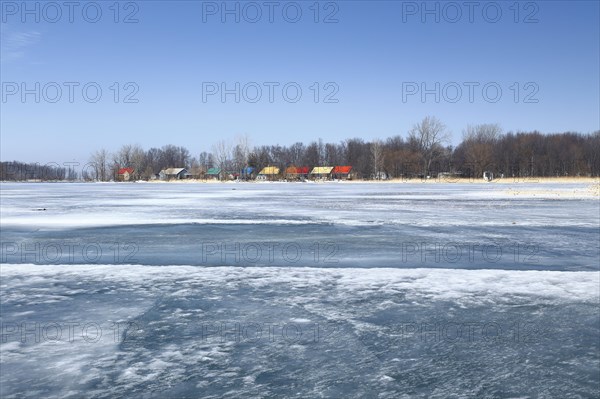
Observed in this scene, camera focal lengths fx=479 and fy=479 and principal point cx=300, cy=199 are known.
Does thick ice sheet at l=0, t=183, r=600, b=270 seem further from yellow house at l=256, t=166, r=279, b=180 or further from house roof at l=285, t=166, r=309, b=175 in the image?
house roof at l=285, t=166, r=309, b=175

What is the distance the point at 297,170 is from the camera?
327 feet

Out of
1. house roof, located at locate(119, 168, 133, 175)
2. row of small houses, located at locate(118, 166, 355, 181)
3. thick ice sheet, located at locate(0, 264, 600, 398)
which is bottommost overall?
thick ice sheet, located at locate(0, 264, 600, 398)

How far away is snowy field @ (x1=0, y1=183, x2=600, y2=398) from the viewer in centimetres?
273

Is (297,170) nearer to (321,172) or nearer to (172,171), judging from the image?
(321,172)

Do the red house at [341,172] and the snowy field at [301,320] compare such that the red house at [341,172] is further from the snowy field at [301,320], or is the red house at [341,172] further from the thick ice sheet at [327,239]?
the snowy field at [301,320]

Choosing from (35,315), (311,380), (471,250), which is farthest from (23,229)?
(311,380)

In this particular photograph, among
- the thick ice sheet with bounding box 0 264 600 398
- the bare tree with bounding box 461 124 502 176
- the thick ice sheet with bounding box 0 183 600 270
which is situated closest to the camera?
the thick ice sheet with bounding box 0 264 600 398

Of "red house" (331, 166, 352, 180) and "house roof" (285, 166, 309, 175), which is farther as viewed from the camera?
"red house" (331, 166, 352, 180)

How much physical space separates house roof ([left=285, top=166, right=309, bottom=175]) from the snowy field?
8569 cm

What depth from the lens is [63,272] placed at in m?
5.86

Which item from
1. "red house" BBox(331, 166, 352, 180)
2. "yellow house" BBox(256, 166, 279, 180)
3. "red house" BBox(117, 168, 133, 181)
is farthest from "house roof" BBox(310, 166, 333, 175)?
"red house" BBox(117, 168, 133, 181)

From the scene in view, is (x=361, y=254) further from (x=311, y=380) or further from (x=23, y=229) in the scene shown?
(x=23, y=229)

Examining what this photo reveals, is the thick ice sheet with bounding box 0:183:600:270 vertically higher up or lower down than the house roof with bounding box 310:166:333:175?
lower down

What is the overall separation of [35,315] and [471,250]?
6.15 m
